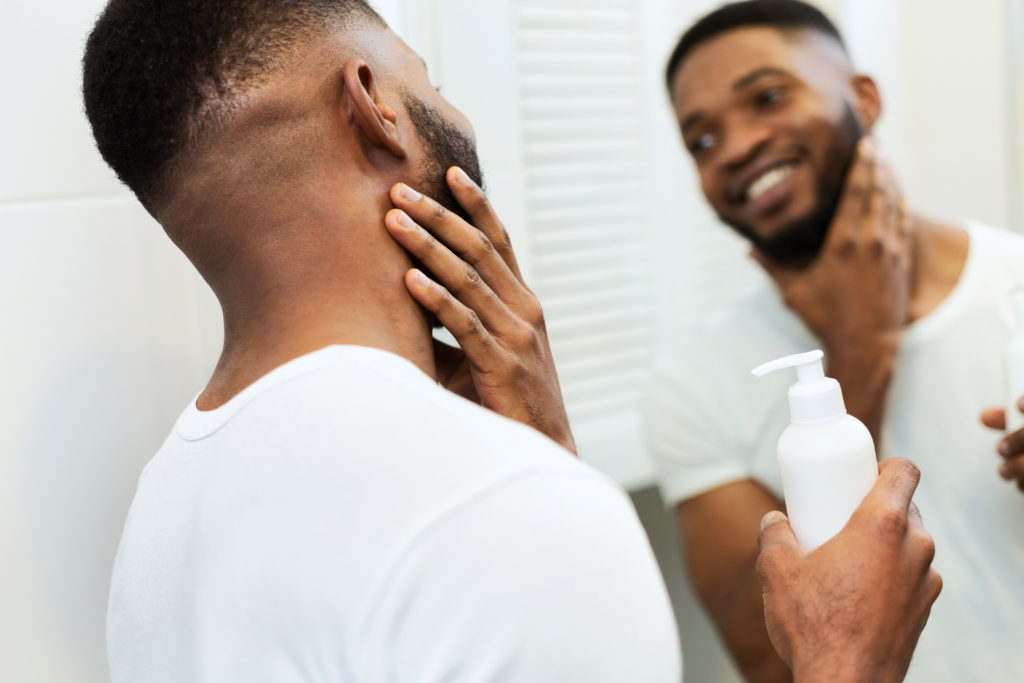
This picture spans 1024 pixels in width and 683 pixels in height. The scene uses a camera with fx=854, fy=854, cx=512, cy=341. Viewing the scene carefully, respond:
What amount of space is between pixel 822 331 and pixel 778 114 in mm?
224

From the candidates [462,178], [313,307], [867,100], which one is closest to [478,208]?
[462,178]

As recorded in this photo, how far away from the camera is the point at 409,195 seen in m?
0.44

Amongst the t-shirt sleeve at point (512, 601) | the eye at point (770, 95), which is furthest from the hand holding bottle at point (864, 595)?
the eye at point (770, 95)

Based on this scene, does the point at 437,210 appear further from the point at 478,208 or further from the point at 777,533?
the point at 777,533

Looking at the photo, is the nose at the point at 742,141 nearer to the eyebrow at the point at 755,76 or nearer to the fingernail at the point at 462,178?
the eyebrow at the point at 755,76

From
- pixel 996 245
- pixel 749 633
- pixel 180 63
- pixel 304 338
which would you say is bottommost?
pixel 749 633

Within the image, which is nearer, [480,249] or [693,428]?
[480,249]

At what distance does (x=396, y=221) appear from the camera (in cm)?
43

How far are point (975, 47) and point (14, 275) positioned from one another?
85 centimetres

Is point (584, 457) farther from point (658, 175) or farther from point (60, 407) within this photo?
point (60, 407)

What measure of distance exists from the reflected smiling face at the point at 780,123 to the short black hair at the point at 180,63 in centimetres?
55

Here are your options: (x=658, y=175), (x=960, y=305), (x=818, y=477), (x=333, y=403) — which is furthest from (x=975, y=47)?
(x=333, y=403)

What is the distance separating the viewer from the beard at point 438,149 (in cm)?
46

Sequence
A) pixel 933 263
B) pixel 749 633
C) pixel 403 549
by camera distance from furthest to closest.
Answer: pixel 749 633
pixel 933 263
pixel 403 549
